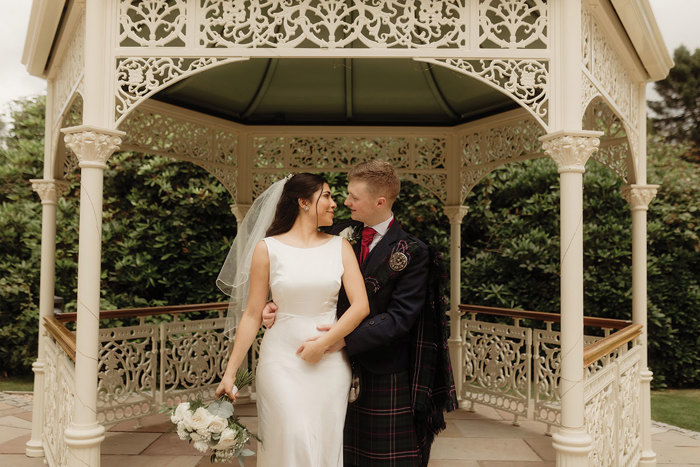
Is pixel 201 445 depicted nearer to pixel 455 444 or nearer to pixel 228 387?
pixel 228 387

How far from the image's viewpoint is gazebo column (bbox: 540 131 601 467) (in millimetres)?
3191

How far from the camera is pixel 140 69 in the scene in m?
3.30

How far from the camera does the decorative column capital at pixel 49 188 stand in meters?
4.85

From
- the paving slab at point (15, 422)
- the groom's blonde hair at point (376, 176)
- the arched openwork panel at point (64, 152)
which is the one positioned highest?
the arched openwork panel at point (64, 152)

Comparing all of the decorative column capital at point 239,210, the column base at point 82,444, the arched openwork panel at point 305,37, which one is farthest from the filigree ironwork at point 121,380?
the arched openwork panel at point 305,37

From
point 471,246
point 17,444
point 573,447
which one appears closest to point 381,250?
point 573,447

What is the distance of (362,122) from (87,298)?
12.7ft

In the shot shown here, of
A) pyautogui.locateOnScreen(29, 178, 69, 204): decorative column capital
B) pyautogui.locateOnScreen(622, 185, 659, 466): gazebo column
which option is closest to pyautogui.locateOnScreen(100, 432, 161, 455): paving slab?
pyautogui.locateOnScreen(29, 178, 69, 204): decorative column capital

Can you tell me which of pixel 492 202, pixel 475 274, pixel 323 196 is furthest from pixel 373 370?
pixel 492 202

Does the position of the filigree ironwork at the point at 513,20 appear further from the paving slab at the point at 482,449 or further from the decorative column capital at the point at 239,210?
the decorative column capital at the point at 239,210

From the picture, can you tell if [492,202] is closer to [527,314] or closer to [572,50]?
[527,314]

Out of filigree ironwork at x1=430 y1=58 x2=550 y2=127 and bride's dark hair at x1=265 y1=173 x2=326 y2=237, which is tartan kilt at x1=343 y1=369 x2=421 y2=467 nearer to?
bride's dark hair at x1=265 y1=173 x2=326 y2=237

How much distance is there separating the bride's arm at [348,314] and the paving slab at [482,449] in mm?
2289

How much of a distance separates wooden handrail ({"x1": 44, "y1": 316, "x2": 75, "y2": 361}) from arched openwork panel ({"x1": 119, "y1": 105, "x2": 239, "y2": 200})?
164 centimetres
